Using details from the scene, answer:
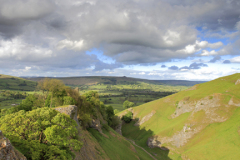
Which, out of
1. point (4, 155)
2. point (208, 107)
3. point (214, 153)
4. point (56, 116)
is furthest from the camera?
point (208, 107)

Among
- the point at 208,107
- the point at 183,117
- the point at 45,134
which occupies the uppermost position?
the point at 45,134

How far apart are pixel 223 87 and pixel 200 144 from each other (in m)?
61.2

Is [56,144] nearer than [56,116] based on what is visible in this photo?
Yes

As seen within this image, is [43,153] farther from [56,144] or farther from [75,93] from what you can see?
[75,93]

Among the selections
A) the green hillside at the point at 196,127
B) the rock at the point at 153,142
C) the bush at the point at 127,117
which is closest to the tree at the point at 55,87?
the green hillside at the point at 196,127

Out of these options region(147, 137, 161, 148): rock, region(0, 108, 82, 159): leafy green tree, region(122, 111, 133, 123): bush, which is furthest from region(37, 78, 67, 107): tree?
region(122, 111, 133, 123): bush

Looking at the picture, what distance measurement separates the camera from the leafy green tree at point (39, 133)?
2146 centimetres

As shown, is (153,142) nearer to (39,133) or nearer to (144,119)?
(144,119)

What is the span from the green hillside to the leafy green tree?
66.1m

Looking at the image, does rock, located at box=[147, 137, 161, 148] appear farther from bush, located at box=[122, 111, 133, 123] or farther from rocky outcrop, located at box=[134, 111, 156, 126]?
bush, located at box=[122, 111, 133, 123]

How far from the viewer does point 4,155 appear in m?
14.3

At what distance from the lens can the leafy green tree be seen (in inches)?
845

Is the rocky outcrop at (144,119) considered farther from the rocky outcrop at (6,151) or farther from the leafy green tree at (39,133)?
the rocky outcrop at (6,151)

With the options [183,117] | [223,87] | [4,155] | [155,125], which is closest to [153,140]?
[155,125]
